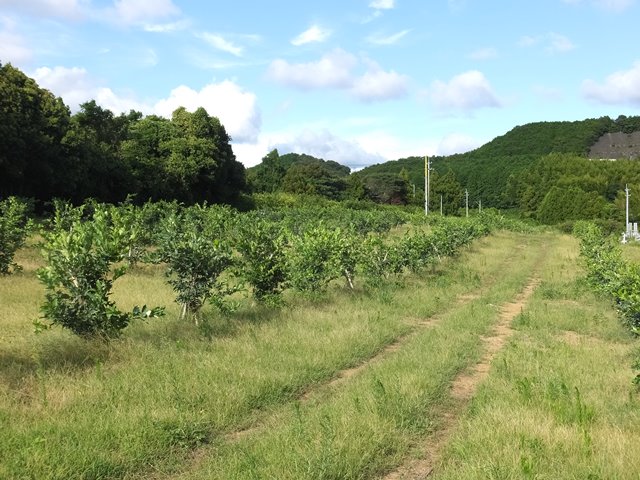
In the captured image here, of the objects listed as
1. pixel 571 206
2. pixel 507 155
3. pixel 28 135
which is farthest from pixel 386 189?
pixel 28 135

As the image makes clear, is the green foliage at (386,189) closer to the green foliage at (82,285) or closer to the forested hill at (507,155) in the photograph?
the forested hill at (507,155)

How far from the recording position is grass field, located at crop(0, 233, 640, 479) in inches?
158

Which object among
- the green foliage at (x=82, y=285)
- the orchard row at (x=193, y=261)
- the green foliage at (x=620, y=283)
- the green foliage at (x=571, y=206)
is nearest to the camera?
the green foliage at (x=82, y=285)

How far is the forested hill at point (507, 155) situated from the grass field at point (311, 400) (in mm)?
74836

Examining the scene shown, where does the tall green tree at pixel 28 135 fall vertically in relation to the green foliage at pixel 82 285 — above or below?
above

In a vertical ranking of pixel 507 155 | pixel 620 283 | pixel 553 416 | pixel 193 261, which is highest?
pixel 507 155

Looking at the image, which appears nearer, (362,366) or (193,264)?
(362,366)

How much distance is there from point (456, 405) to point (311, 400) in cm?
155

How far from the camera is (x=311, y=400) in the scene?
18.4ft

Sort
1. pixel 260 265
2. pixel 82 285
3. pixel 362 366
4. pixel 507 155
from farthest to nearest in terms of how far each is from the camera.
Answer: pixel 507 155, pixel 260 265, pixel 362 366, pixel 82 285

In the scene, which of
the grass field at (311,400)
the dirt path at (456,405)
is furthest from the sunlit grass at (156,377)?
the dirt path at (456,405)

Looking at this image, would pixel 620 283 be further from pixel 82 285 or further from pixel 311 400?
pixel 82 285

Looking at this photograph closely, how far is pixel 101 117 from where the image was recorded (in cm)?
3762

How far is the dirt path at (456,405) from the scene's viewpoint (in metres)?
4.16
